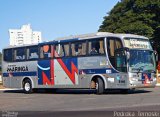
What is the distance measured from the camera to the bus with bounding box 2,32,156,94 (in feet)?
75.6

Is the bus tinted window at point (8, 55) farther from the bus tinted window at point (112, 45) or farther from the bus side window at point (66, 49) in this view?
the bus tinted window at point (112, 45)

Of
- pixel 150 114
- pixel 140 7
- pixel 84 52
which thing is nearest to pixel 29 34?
pixel 140 7

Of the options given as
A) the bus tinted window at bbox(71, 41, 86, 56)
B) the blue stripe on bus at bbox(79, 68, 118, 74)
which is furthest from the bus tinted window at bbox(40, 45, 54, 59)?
the blue stripe on bus at bbox(79, 68, 118, 74)

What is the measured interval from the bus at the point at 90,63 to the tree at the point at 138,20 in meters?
27.2

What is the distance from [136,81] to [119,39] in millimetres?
2447

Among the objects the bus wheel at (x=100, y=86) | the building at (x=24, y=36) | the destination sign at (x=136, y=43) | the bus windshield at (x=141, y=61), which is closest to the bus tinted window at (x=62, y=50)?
the bus wheel at (x=100, y=86)

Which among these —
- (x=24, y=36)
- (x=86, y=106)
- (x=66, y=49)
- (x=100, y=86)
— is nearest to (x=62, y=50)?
(x=66, y=49)

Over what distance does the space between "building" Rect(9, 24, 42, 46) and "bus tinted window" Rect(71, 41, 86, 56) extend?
1769 centimetres

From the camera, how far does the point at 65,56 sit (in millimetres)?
25656

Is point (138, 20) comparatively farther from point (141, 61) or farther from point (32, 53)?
point (141, 61)

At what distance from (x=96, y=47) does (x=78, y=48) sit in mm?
1447

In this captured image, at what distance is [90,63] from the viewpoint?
955 inches

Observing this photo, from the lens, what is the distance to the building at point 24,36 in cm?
4338

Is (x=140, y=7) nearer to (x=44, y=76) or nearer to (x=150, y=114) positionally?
(x=44, y=76)
